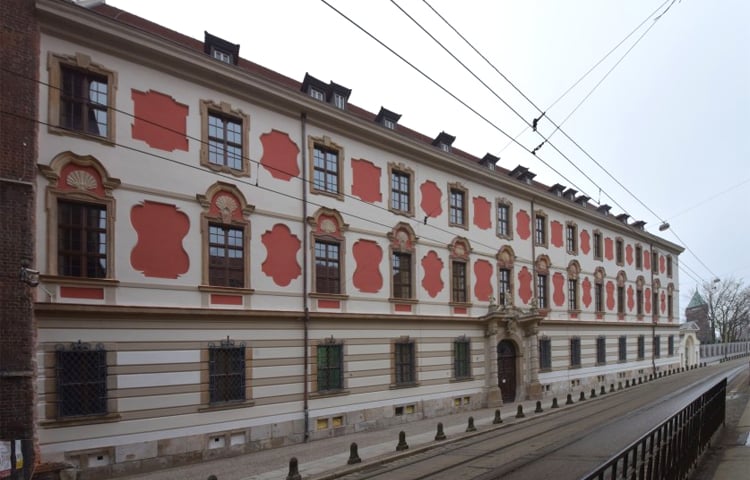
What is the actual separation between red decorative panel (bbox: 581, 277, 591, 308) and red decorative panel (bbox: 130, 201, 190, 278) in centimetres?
2829

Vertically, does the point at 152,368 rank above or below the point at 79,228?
below

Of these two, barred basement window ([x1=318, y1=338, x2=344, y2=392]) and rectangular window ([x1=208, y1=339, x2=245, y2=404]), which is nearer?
rectangular window ([x1=208, y1=339, x2=245, y2=404])

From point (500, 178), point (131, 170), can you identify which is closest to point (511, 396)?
point (500, 178)

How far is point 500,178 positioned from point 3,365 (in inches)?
905

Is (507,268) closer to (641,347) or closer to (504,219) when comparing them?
(504,219)

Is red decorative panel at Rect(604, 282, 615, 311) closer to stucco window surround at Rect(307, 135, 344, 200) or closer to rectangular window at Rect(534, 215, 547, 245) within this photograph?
rectangular window at Rect(534, 215, 547, 245)

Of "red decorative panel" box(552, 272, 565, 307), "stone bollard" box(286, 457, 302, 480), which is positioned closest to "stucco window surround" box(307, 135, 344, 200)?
"stone bollard" box(286, 457, 302, 480)

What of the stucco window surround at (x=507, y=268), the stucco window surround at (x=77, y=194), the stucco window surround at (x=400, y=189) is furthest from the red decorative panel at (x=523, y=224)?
the stucco window surround at (x=77, y=194)

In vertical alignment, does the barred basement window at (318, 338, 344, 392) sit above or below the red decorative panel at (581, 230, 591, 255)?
below

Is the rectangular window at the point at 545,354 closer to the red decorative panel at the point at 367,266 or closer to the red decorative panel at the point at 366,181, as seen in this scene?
the red decorative panel at the point at 367,266

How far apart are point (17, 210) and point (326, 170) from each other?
1031 centimetres

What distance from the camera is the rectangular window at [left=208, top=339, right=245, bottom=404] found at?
54.7 ft

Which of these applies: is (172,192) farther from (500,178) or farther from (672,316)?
(672,316)

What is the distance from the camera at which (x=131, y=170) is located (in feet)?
50.6
